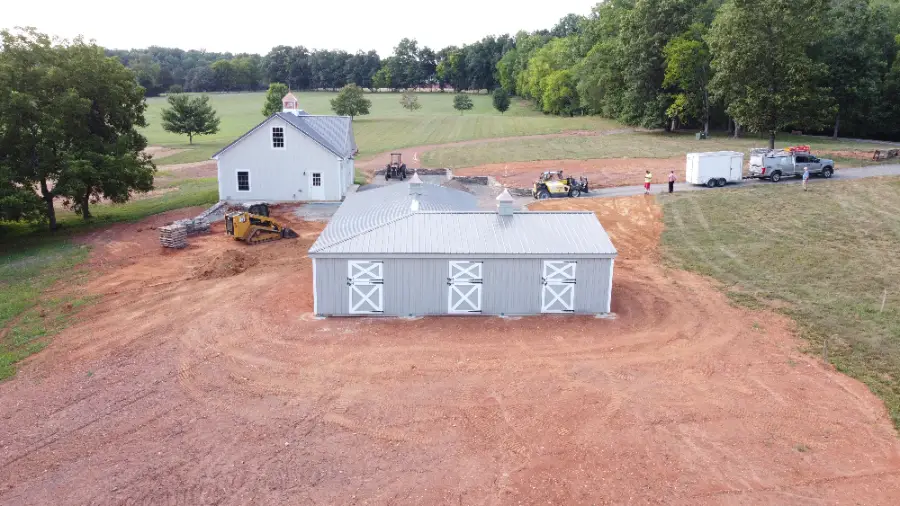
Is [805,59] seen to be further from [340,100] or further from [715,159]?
[340,100]

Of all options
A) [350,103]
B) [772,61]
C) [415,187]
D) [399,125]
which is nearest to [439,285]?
[415,187]

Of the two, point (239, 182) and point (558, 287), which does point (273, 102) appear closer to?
point (239, 182)

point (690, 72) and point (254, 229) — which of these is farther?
point (690, 72)

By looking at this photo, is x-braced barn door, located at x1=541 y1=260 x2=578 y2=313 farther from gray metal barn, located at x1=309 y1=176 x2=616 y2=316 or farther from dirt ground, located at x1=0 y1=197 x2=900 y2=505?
dirt ground, located at x1=0 y1=197 x2=900 y2=505

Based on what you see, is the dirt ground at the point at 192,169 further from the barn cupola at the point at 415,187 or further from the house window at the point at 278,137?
the barn cupola at the point at 415,187

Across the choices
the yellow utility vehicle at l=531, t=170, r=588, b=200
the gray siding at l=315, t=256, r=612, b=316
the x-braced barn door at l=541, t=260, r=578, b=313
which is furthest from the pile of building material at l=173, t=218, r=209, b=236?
the x-braced barn door at l=541, t=260, r=578, b=313

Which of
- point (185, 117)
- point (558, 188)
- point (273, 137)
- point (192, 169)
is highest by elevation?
point (185, 117)
